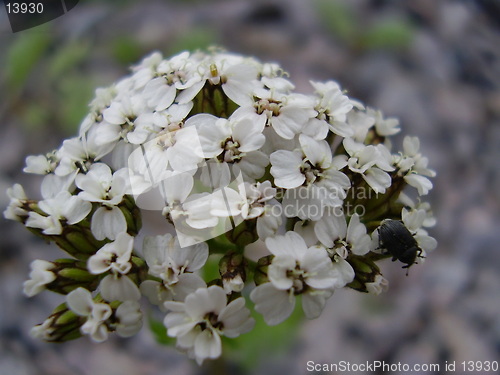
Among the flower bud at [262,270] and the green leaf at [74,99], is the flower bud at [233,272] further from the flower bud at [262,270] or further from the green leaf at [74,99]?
the green leaf at [74,99]

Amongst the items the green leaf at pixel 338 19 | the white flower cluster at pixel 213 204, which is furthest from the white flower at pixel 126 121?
the green leaf at pixel 338 19

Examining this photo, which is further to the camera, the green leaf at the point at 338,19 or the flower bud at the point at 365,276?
the green leaf at the point at 338,19

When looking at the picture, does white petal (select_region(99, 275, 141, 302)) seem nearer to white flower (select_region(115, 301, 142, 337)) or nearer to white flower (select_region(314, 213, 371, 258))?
white flower (select_region(115, 301, 142, 337))

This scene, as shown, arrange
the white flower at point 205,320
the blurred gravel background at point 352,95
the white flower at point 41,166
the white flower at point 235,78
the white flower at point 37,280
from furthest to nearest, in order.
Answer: the blurred gravel background at point 352,95, the white flower at point 41,166, the white flower at point 235,78, the white flower at point 37,280, the white flower at point 205,320

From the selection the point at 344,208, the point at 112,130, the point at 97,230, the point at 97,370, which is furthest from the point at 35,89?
the point at 344,208

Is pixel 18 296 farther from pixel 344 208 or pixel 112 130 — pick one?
pixel 344 208
